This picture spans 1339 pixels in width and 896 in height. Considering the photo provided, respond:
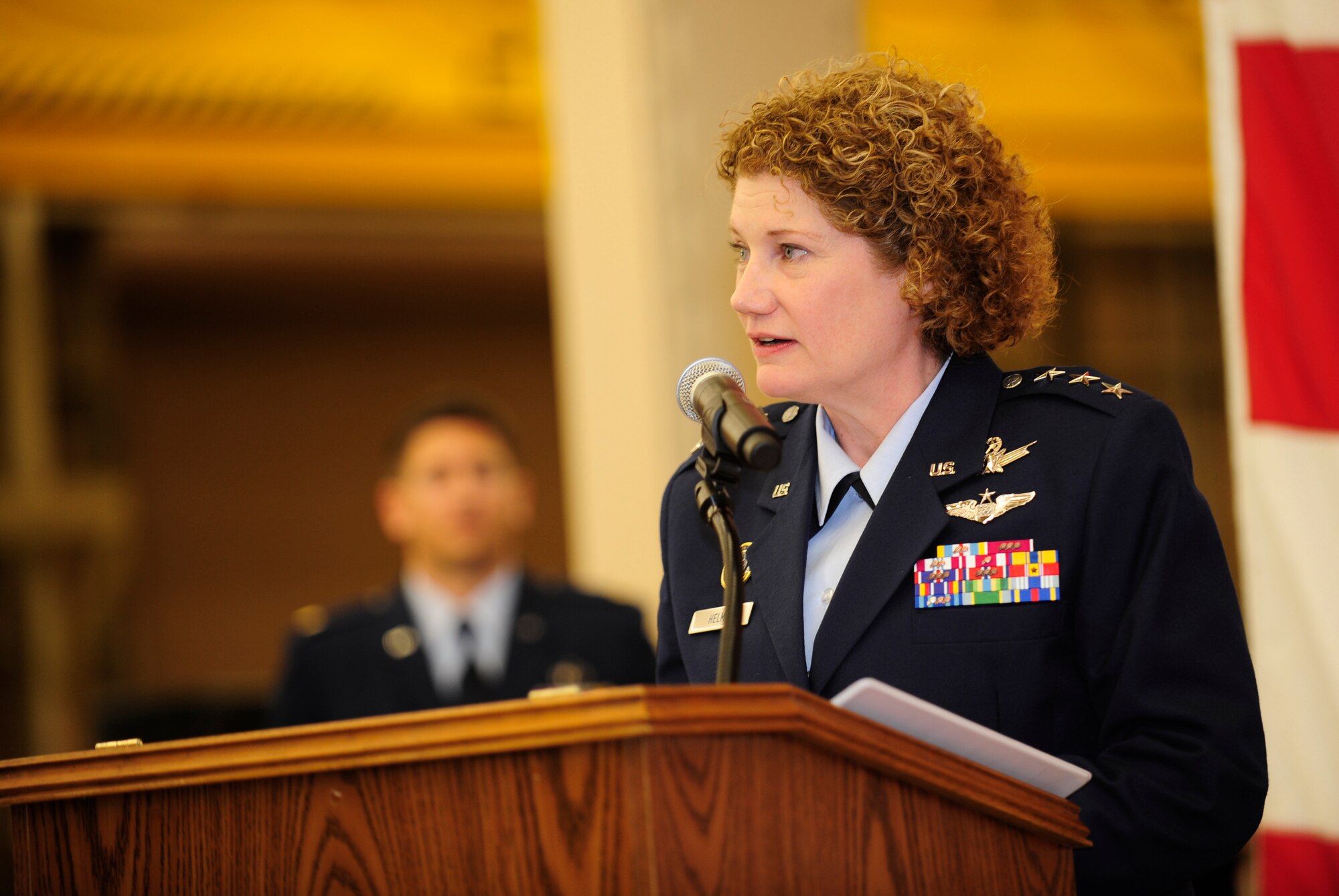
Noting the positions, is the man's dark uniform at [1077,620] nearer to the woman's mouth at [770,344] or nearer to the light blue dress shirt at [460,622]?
the woman's mouth at [770,344]

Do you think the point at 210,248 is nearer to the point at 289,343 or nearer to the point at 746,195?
the point at 289,343

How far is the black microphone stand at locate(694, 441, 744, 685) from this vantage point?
4.89ft

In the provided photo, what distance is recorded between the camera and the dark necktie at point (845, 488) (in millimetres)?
1742

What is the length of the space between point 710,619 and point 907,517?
0.27 metres

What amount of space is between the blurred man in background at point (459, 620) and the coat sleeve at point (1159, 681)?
213 centimetres

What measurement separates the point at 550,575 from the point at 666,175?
583 centimetres

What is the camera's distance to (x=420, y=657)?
3.55 m

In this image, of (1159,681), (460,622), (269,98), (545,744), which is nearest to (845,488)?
A: (1159,681)

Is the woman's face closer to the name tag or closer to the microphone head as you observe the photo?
the microphone head

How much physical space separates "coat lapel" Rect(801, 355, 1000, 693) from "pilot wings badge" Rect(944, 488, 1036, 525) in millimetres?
20

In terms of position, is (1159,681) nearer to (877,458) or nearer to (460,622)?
(877,458)

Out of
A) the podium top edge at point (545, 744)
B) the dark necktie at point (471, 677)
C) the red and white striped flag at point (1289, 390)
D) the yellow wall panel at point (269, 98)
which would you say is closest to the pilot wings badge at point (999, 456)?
the podium top edge at point (545, 744)

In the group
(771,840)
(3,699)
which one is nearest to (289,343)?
(3,699)

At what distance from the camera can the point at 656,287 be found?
11.7ft
